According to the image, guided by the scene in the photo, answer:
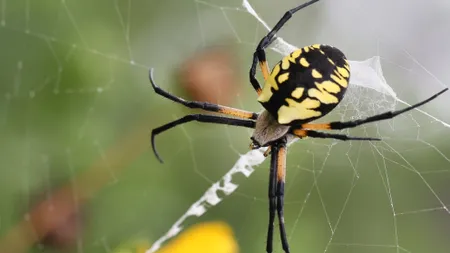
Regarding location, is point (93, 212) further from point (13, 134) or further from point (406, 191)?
point (406, 191)

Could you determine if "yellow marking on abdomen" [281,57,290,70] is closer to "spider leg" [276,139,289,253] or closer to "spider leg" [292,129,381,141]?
"spider leg" [292,129,381,141]

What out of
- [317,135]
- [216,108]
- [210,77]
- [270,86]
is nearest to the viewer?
[270,86]

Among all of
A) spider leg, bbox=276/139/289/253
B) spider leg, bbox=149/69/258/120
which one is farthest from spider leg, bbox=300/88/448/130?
spider leg, bbox=149/69/258/120

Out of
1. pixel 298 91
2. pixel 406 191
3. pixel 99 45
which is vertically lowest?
pixel 406 191

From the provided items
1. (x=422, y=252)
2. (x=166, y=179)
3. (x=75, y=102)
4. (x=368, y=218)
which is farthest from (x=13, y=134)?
(x=422, y=252)

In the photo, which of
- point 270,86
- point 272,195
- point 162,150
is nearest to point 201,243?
point 272,195

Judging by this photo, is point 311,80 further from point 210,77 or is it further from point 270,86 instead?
point 210,77
